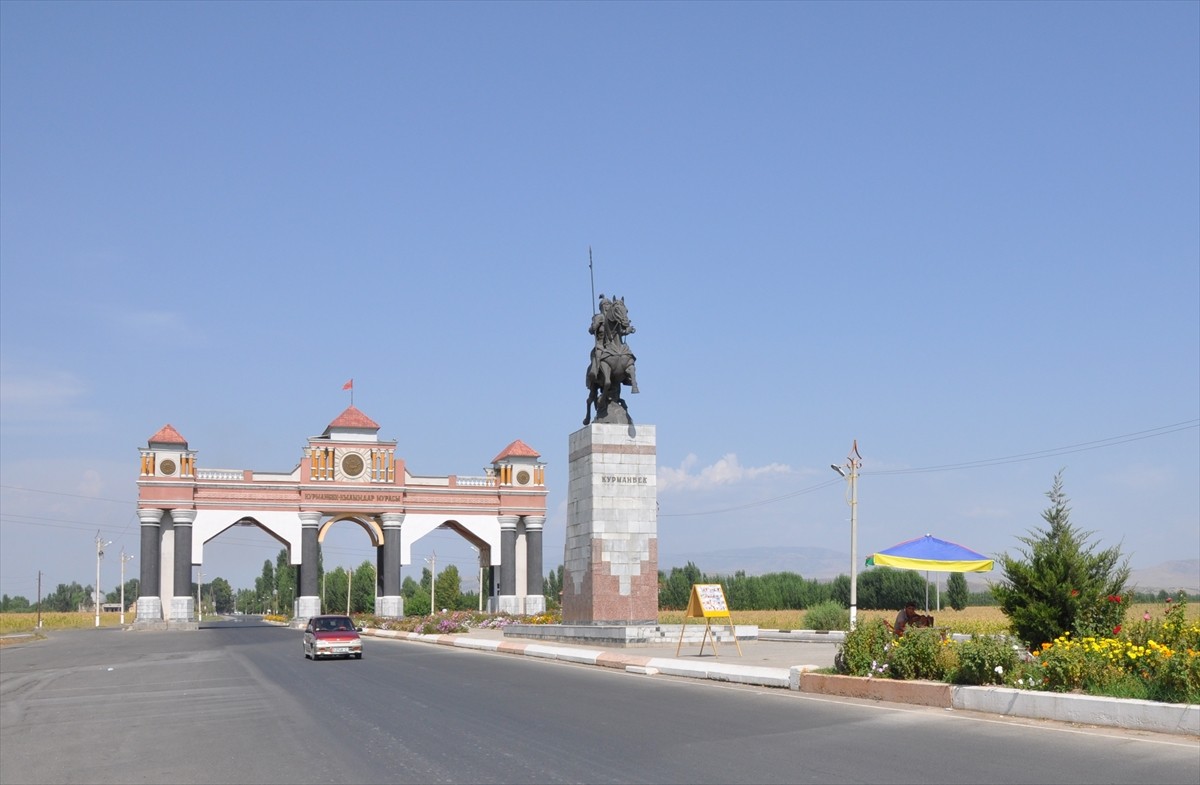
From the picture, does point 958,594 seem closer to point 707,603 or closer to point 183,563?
point 183,563

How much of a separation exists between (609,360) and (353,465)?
132ft

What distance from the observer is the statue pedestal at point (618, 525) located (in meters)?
31.6

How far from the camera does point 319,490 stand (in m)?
68.8

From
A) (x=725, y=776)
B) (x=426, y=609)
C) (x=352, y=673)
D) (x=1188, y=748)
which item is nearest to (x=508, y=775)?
(x=725, y=776)

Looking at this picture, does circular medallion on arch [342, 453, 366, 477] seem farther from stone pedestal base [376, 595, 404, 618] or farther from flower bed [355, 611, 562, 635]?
flower bed [355, 611, 562, 635]

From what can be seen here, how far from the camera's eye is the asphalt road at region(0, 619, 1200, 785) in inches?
431

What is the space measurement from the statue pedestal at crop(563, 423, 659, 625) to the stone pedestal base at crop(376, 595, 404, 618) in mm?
38831

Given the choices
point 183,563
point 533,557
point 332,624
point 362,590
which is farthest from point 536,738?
point 362,590

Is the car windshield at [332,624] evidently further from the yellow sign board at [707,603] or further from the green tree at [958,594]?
the green tree at [958,594]

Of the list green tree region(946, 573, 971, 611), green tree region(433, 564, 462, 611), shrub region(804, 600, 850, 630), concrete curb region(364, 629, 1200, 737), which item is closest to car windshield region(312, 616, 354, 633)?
concrete curb region(364, 629, 1200, 737)

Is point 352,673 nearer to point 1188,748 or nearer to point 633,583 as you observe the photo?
point 633,583

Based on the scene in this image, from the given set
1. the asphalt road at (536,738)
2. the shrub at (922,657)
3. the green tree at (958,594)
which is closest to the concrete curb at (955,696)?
the asphalt road at (536,738)

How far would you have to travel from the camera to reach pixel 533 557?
73312 mm

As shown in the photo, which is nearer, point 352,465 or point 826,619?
point 826,619
